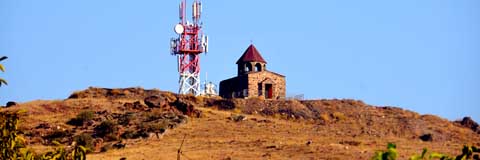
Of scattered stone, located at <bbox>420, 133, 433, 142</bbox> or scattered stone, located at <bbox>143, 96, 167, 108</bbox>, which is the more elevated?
scattered stone, located at <bbox>143, 96, 167, 108</bbox>

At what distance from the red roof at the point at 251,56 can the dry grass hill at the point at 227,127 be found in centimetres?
337

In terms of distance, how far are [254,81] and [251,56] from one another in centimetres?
188

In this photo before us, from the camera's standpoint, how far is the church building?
2021 inches

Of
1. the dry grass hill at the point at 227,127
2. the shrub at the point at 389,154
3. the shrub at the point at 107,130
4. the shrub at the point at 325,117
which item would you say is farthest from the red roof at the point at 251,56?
the shrub at the point at 389,154

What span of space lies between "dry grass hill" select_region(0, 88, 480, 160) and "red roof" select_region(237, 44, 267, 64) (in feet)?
11.1

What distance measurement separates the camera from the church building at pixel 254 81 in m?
51.3

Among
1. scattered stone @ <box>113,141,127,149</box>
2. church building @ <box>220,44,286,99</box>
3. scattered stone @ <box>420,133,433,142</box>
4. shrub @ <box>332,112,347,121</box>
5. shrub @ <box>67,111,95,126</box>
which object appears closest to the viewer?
scattered stone @ <box>113,141,127,149</box>

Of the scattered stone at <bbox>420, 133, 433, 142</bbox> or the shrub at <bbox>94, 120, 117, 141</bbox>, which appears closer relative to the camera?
the shrub at <bbox>94, 120, 117, 141</bbox>

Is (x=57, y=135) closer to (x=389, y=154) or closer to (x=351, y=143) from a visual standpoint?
(x=351, y=143)

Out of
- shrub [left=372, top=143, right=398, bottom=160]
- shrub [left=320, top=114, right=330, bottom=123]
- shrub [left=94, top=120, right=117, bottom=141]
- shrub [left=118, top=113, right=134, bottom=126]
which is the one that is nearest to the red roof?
shrub [left=320, top=114, right=330, bottom=123]

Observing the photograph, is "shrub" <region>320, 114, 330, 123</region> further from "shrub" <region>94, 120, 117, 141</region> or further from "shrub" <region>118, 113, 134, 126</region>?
"shrub" <region>94, 120, 117, 141</region>

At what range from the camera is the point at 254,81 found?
169ft

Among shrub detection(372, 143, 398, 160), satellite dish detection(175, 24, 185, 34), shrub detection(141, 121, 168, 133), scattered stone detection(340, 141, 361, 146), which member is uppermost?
satellite dish detection(175, 24, 185, 34)

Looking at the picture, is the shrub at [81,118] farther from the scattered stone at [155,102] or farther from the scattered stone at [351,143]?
the scattered stone at [351,143]
